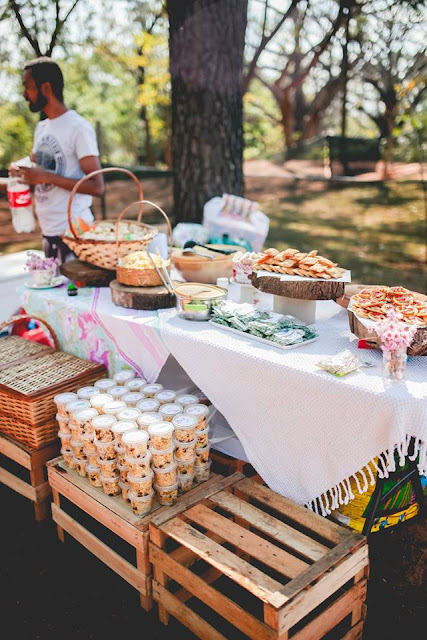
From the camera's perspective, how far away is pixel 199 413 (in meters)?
2.26

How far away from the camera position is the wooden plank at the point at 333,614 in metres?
1.67

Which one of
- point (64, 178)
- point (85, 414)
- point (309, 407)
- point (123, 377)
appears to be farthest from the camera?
point (64, 178)

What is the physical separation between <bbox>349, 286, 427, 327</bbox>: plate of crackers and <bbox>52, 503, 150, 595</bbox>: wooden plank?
51.2 inches

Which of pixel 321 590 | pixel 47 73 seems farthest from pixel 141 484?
pixel 47 73

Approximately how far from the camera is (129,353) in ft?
8.87

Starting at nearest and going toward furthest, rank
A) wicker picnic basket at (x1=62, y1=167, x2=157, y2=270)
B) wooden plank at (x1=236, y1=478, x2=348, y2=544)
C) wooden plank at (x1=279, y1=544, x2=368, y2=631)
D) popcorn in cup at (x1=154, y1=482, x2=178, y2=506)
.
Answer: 1. wooden plank at (x1=279, y1=544, x2=368, y2=631)
2. wooden plank at (x1=236, y1=478, x2=348, y2=544)
3. popcorn in cup at (x1=154, y1=482, x2=178, y2=506)
4. wicker picnic basket at (x1=62, y1=167, x2=157, y2=270)

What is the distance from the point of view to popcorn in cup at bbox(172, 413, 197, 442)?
2152 millimetres

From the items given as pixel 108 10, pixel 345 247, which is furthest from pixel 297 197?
pixel 108 10

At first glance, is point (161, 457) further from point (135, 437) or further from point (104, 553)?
point (104, 553)

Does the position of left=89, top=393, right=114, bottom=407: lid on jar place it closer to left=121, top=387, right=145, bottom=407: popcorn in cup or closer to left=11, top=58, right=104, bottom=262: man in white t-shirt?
left=121, top=387, right=145, bottom=407: popcorn in cup

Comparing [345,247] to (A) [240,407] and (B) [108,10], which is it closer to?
(A) [240,407]

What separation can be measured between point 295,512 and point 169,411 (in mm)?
647

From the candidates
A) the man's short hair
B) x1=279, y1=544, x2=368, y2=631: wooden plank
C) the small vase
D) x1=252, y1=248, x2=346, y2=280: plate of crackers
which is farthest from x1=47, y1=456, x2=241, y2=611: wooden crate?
the man's short hair

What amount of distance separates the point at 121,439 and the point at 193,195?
2.85 meters
